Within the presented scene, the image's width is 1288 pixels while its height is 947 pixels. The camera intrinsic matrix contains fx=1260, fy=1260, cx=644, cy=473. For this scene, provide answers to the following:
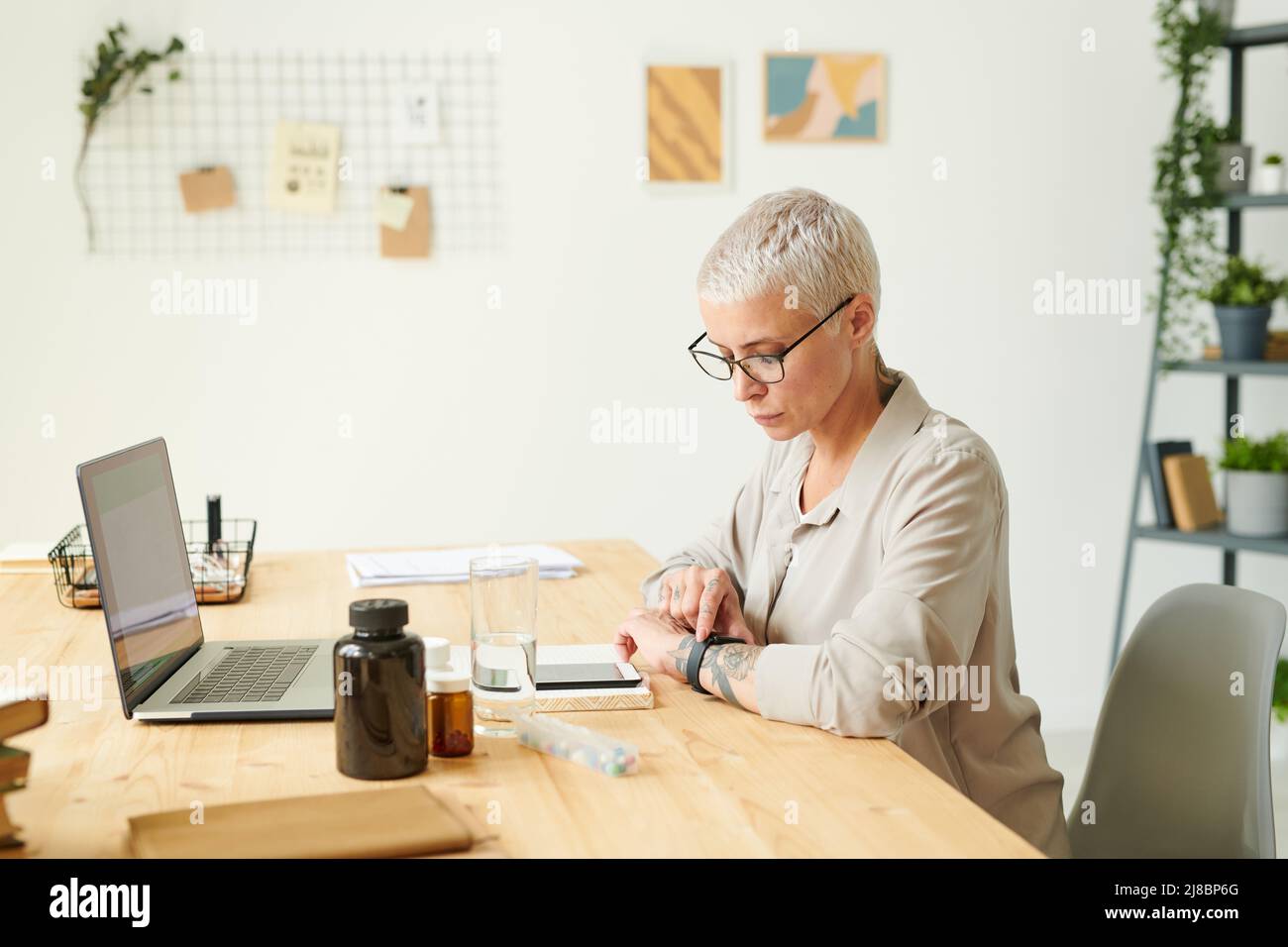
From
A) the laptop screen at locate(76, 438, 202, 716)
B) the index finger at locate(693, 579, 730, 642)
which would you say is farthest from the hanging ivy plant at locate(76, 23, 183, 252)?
the index finger at locate(693, 579, 730, 642)

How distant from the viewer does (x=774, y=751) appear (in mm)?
1235

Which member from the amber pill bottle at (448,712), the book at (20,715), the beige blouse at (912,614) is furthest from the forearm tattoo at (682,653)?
the book at (20,715)

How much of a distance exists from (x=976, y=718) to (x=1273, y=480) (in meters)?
1.99

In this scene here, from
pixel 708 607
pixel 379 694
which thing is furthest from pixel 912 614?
pixel 379 694

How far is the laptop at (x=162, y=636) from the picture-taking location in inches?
51.1

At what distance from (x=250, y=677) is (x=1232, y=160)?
2.82 m

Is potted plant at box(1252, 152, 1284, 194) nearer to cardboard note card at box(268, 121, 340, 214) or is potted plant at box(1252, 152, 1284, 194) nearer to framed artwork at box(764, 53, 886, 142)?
framed artwork at box(764, 53, 886, 142)

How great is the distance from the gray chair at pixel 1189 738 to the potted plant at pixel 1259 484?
1.69 metres

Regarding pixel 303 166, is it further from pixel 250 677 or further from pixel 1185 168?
pixel 1185 168

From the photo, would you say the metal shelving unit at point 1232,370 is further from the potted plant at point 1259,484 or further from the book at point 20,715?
the book at point 20,715

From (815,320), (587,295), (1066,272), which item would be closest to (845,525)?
(815,320)

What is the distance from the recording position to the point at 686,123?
131 inches

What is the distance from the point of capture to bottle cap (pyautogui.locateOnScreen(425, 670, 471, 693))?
47.3 inches

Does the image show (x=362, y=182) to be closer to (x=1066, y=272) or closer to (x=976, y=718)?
(x=1066, y=272)
